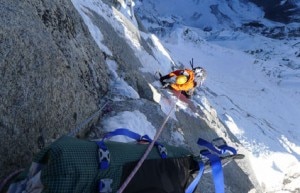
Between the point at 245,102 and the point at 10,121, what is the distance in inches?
1076

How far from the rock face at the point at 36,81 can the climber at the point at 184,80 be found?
524 centimetres

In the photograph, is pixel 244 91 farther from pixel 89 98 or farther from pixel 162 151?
pixel 162 151

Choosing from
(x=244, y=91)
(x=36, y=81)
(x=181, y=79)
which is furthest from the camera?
(x=244, y=91)

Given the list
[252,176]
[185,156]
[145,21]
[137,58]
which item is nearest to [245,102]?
[137,58]

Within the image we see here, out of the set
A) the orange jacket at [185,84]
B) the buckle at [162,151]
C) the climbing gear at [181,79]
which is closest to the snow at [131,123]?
the buckle at [162,151]

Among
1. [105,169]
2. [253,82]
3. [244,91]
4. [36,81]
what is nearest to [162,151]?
[105,169]

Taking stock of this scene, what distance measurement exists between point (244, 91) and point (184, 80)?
23.4 meters

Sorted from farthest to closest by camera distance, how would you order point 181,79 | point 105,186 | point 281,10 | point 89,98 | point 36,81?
point 281,10 < point 181,79 < point 89,98 < point 36,81 < point 105,186

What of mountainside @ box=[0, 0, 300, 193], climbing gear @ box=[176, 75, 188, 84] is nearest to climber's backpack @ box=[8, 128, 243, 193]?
mountainside @ box=[0, 0, 300, 193]

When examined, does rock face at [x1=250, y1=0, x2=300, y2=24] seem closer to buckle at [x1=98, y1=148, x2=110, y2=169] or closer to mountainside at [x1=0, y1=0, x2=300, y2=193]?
mountainside at [x1=0, y1=0, x2=300, y2=193]

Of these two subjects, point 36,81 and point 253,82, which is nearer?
point 36,81

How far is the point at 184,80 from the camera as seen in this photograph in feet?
36.6

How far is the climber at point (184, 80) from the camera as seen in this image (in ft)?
36.5

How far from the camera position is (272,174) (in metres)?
11.7
